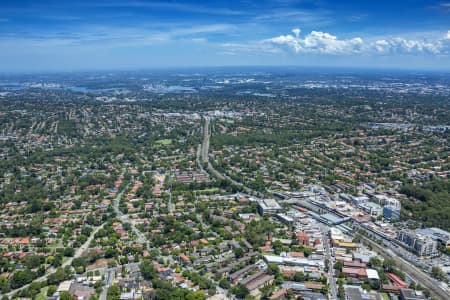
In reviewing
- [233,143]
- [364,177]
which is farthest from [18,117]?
[364,177]

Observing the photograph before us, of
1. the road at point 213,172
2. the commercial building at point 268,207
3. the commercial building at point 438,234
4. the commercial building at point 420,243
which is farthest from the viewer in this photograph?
the road at point 213,172

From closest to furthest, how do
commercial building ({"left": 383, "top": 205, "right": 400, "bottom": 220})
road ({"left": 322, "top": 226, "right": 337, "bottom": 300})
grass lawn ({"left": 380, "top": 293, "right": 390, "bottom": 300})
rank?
grass lawn ({"left": 380, "top": 293, "right": 390, "bottom": 300}) < road ({"left": 322, "top": 226, "right": 337, "bottom": 300}) < commercial building ({"left": 383, "top": 205, "right": 400, "bottom": 220})

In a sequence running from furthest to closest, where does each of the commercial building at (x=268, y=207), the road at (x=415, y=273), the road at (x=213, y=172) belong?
the road at (x=213, y=172) → the commercial building at (x=268, y=207) → the road at (x=415, y=273)

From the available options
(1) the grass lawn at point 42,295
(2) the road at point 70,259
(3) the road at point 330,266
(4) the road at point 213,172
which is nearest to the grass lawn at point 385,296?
(3) the road at point 330,266

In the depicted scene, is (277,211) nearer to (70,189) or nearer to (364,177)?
(364,177)

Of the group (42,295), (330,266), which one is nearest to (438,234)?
(330,266)

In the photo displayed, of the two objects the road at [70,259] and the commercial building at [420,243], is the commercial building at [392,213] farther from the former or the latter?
the road at [70,259]

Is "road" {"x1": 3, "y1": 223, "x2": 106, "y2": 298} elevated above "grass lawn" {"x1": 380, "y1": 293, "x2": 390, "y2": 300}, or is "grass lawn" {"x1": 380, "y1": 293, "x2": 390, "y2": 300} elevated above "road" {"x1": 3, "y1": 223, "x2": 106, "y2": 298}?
"road" {"x1": 3, "y1": 223, "x2": 106, "y2": 298}

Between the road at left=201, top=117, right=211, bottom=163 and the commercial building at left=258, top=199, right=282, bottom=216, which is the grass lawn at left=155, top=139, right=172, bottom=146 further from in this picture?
the commercial building at left=258, top=199, right=282, bottom=216

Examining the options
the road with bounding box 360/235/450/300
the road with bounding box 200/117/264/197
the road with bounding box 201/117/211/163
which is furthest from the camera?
the road with bounding box 201/117/211/163

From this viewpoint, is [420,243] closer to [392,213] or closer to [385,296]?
[392,213]

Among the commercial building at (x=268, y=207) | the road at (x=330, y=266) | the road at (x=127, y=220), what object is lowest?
the road at (x=330, y=266)

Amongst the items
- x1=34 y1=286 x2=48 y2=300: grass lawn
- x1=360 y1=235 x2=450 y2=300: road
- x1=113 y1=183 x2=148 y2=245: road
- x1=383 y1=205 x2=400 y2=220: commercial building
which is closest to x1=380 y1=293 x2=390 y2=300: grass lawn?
x1=360 y1=235 x2=450 y2=300: road
